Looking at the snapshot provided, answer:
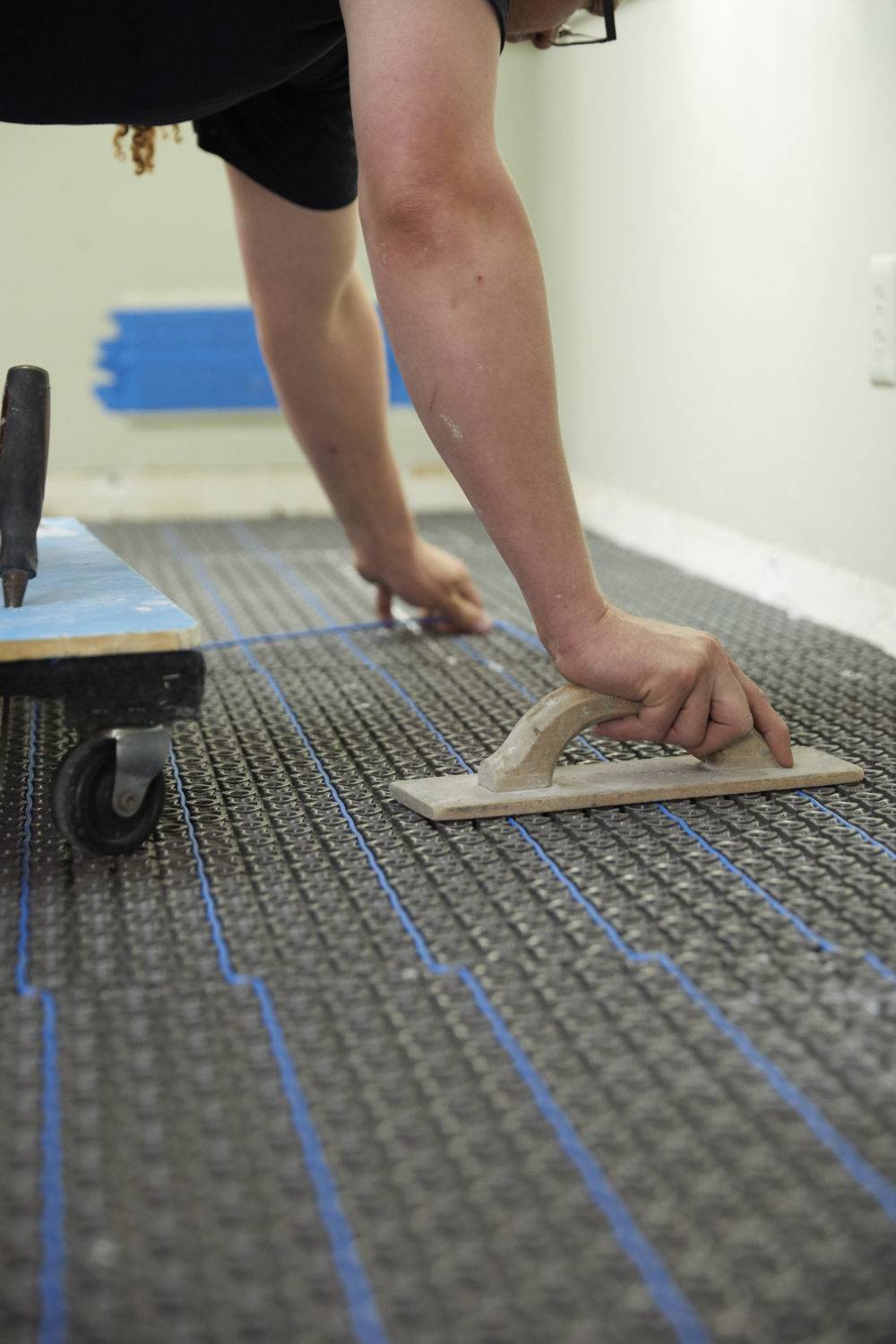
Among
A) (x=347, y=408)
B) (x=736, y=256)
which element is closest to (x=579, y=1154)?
(x=347, y=408)

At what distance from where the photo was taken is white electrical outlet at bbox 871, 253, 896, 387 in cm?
158

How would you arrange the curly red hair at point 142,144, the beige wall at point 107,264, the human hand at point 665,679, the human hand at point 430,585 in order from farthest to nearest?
1. the beige wall at point 107,264
2. the human hand at point 430,585
3. the curly red hair at point 142,144
4. the human hand at point 665,679

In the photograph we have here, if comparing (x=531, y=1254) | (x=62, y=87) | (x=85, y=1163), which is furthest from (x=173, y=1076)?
(x=62, y=87)

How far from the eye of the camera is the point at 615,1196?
1.77 feet

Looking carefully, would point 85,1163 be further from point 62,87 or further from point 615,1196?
point 62,87

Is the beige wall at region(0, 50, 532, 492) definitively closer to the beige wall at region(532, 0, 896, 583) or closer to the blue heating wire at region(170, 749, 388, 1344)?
the beige wall at region(532, 0, 896, 583)

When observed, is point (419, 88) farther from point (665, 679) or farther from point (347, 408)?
point (347, 408)

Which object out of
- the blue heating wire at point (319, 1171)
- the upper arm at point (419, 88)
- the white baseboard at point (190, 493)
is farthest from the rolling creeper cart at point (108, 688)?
the white baseboard at point (190, 493)

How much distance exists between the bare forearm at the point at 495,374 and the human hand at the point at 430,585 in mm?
636

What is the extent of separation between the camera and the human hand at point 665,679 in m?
0.96

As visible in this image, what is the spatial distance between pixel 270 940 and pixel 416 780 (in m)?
0.28

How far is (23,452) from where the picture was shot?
3.48ft

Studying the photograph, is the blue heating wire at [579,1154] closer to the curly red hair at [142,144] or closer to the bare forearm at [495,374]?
the bare forearm at [495,374]

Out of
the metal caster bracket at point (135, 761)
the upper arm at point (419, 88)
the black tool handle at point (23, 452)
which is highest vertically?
the upper arm at point (419, 88)
